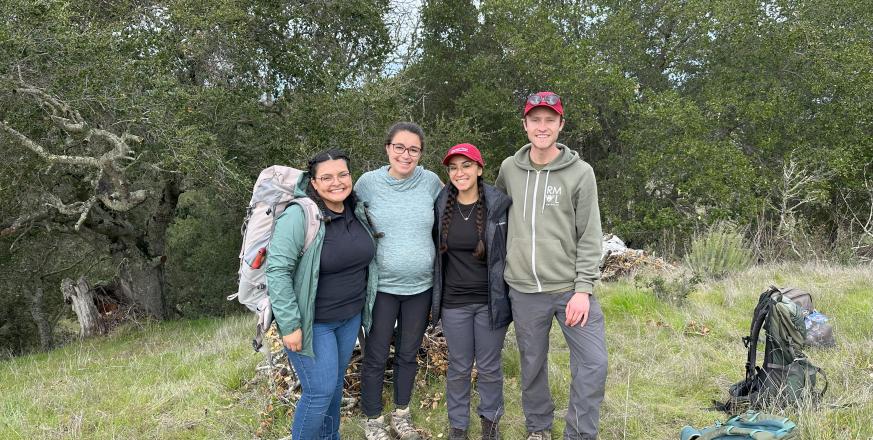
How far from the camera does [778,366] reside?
3715mm

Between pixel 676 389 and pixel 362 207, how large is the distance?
272 cm

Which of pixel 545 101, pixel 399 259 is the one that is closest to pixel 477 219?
pixel 399 259

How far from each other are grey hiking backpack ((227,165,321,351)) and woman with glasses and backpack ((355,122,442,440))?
18.7 inches

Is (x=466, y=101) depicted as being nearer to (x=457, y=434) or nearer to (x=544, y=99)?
(x=544, y=99)

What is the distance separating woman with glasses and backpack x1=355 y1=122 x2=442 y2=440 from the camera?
3.17 metres

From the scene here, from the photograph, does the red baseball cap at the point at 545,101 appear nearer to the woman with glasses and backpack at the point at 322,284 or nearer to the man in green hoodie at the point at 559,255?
the man in green hoodie at the point at 559,255

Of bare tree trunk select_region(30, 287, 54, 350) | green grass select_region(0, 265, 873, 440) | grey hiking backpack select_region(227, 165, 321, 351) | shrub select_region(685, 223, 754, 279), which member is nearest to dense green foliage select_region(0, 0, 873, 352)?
bare tree trunk select_region(30, 287, 54, 350)

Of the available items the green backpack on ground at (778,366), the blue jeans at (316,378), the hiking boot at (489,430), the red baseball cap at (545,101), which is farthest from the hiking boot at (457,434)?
the red baseball cap at (545,101)

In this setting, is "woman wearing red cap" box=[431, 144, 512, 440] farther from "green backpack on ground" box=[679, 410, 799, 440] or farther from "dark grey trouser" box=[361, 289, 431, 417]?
"green backpack on ground" box=[679, 410, 799, 440]

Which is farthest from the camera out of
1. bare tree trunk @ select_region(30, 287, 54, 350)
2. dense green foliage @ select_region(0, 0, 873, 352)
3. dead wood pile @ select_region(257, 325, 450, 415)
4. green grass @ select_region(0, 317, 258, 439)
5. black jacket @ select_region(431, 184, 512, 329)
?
bare tree trunk @ select_region(30, 287, 54, 350)

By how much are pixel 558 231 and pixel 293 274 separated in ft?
4.61

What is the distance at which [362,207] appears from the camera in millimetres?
3139

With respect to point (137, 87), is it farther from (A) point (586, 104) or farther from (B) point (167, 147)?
(A) point (586, 104)

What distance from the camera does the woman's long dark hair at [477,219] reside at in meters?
3.14
